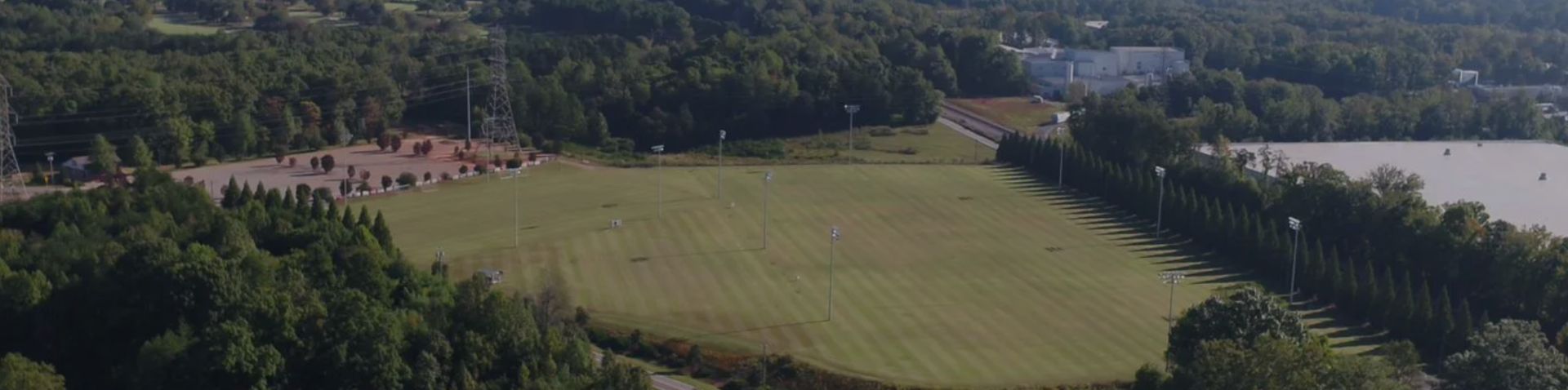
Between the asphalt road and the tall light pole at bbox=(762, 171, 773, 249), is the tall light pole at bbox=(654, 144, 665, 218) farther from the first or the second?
the asphalt road

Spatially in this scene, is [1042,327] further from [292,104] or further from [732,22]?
[732,22]

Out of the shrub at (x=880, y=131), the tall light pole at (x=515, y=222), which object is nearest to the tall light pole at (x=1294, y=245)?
the tall light pole at (x=515, y=222)

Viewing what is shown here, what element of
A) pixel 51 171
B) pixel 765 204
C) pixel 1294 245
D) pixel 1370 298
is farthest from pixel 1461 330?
pixel 51 171

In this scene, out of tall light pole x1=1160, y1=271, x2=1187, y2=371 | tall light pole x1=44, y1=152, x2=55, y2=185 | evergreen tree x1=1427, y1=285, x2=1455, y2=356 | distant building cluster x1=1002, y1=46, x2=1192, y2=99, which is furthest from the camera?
distant building cluster x1=1002, y1=46, x2=1192, y2=99

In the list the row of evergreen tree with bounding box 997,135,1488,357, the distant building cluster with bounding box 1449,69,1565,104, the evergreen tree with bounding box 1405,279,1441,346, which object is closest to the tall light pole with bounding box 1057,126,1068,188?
the row of evergreen tree with bounding box 997,135,1488,357

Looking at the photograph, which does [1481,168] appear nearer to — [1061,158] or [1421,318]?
[1061,158]

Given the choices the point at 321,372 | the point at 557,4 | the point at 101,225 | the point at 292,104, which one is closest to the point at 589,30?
the point at 557,4

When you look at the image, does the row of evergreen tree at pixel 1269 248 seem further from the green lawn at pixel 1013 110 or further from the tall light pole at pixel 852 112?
the green lawn at pixel 1013 110
